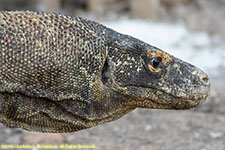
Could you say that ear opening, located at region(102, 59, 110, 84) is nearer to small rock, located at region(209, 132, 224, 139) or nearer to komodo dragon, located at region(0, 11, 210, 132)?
komodo dragon, located at region(0, 11, 210, 132)

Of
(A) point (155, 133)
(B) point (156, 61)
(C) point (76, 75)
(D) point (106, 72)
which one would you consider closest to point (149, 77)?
(B) point (156, 61)

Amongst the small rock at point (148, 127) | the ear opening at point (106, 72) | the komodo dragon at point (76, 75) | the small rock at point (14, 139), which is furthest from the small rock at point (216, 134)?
the ear opening at point (106, 72)

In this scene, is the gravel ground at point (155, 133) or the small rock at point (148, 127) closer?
the gravel ground at point (155, 133)

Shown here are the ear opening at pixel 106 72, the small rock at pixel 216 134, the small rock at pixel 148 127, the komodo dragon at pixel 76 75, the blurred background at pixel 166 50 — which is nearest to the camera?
the komodo dragon at pixel 76 75

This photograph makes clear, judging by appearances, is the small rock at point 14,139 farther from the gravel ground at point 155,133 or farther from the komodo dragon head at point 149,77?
the komodo dragon head at point 149,77

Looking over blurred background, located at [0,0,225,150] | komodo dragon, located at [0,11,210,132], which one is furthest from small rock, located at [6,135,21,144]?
komodo dragon, located at [0,11,210,132]

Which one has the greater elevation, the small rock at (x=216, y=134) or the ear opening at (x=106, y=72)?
the ear opening at (x=106, y=72)

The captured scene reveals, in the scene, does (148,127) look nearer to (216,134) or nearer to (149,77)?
(216,134)

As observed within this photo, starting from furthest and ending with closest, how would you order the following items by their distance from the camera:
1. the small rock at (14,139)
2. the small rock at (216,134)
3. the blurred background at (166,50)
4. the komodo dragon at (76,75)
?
1. the small rock at (216,134)
2. the blurred background at (166,50)
3. the small rock at (14,139)
4. the komodo dragon at (76,75)
